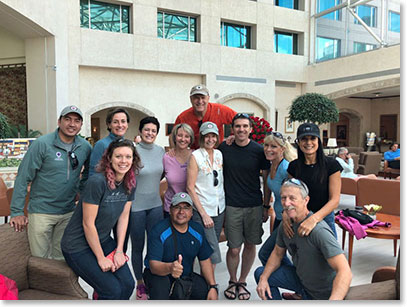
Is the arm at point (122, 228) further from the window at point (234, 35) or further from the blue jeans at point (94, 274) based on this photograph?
the window at point (234, 35)

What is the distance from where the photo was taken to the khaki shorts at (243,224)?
2.84 metres

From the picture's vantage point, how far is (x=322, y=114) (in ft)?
37.0

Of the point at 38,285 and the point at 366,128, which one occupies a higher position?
the point at 366,128

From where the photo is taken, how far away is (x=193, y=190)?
2.65 meters

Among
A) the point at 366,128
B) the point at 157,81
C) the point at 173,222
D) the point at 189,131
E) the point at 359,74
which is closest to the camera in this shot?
the point at 173,222

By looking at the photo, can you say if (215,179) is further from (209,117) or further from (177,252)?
(209,117)

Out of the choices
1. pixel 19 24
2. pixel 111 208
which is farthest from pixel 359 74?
pixel 111 208

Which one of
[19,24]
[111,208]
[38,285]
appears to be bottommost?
[38,285]

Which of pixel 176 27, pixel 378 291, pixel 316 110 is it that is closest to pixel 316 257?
pixel 378 291

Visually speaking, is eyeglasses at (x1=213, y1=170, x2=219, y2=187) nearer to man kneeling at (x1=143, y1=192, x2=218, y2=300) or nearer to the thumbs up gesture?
man kneeling at (x1=143, y1=192, x2=218, y2=300)

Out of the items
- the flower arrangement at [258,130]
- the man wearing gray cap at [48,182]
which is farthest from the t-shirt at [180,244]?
the flower arrangement at [258,130]

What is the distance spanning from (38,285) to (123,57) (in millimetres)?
10648

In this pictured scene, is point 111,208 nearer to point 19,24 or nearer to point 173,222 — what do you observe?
point 173,222

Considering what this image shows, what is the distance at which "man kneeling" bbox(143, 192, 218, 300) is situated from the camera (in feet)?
7.69
